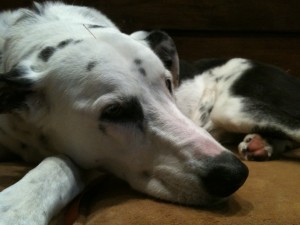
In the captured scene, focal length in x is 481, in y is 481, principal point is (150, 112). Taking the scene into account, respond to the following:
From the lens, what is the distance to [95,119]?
145 cm

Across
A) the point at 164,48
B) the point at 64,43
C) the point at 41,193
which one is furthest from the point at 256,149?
the point at 41,193

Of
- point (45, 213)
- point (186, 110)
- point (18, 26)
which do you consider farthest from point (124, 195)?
point (186, 110)

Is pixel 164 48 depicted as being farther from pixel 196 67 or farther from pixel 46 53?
pixel 196 67

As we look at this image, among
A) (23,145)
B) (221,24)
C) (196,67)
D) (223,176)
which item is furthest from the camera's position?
(221,24)

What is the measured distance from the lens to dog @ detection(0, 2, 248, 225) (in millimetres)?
1295

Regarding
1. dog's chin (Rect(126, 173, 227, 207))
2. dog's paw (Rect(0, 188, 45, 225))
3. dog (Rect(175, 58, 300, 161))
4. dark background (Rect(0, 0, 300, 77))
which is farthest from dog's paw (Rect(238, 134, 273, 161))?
dark background (Rect(0, 0, 300, 77))

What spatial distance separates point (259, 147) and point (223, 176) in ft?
2.61

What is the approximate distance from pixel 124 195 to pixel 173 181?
0.18m

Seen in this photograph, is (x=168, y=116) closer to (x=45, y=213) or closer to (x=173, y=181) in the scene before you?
(x=173, y=181)

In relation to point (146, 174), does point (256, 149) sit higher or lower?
lower

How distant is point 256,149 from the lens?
202 centimetres

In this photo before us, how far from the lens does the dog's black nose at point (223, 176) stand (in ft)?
4.17

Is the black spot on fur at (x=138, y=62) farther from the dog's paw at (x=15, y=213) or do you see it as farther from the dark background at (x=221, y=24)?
the dark background at (x=221, y=24)

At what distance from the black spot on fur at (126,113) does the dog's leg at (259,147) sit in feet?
2.45
